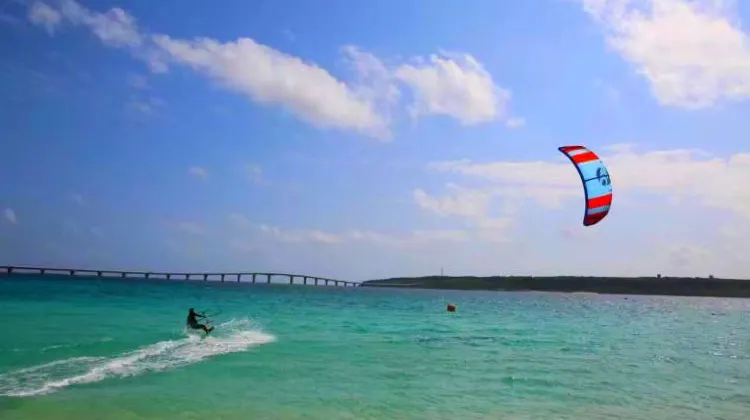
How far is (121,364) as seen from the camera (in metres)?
16.9

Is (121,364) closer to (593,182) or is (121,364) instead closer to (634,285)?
(593,182)

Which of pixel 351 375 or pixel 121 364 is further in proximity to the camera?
pixel 121 364

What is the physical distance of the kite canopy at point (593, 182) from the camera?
1464 cm

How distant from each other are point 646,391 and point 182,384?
407 inches

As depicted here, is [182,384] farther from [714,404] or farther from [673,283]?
[673,283]

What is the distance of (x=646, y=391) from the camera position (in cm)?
1552

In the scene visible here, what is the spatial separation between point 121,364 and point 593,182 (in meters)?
12.1

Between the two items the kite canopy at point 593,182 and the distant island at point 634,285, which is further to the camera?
the distant island at point 634,285

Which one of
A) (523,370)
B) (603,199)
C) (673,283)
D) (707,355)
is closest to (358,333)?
(523,370)

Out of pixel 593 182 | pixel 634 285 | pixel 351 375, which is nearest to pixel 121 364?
pixel 351 375

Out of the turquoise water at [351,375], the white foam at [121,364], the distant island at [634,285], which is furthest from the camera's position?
the distant island at [634,285]

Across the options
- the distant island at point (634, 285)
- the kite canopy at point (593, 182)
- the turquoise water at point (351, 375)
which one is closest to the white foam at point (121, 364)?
the turquoise water at point (351, 375)

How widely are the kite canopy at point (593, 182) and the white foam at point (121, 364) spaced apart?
10615 millimetres

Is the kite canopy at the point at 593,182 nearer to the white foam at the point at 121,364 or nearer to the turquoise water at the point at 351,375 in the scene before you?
the turquoise water at the point at 351,375
